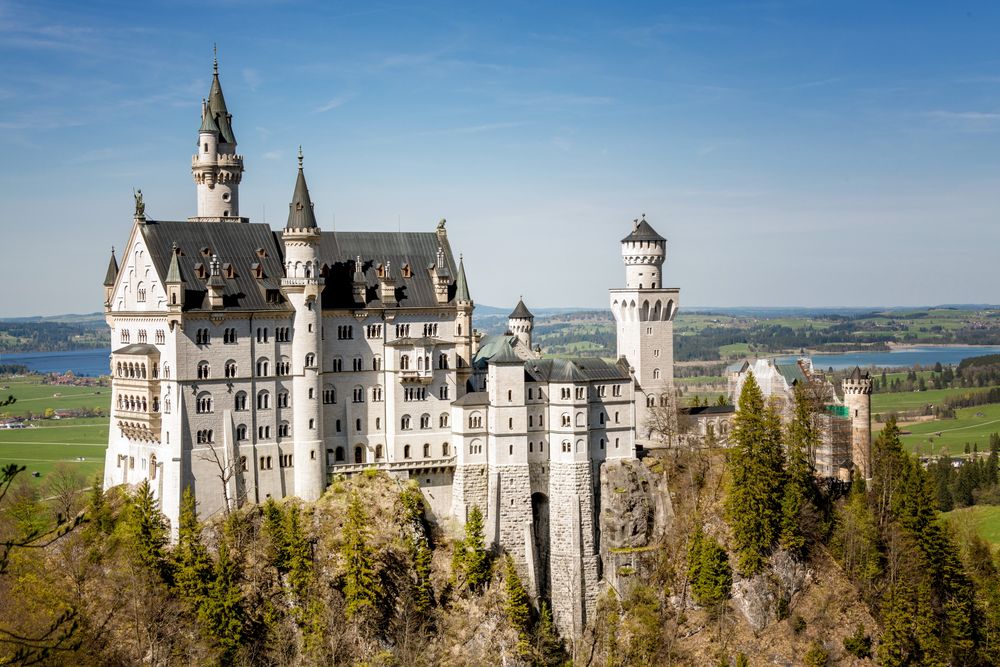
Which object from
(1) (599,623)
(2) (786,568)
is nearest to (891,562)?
(2) (786,568)

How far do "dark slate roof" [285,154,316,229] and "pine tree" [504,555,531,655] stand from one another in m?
29.7

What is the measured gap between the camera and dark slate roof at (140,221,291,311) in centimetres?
8188

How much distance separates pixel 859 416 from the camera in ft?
333

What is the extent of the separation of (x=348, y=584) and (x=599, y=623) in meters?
20.9

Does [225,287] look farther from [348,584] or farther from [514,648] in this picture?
[514,648]

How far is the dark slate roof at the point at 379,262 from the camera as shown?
3538 inches

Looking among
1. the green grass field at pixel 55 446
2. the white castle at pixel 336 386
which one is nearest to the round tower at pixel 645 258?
the white castle at pixel 336 386

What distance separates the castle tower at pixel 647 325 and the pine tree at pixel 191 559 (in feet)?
124

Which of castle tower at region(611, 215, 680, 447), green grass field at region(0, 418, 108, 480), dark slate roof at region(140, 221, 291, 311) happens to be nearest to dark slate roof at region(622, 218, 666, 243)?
castle tower at region(611, 215, 680, 447)

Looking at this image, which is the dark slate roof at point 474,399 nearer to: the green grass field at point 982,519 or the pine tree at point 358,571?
the pine tree at point 358,571

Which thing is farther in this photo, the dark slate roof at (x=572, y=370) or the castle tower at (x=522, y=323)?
the castle tower at (x=522, y=323)

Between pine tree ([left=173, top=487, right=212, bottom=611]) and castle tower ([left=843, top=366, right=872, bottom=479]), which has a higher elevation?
castle tower ([left=843, top=366, right=872, bottom=479])

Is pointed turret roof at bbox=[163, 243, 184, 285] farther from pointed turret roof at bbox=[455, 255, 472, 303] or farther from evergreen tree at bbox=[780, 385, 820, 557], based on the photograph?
evergreen tree at bbox=[780, 385, 820, 557]

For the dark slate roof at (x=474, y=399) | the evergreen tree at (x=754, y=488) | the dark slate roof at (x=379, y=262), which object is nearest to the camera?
the evergreen tree at (x=754, y=488)
